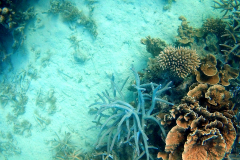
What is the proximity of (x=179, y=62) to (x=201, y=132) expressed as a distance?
5.25 feet

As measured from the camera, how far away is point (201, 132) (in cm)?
262

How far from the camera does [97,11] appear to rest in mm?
6312

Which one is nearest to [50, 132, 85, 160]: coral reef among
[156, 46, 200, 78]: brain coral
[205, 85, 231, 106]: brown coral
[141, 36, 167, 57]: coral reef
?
[156, 46, 200, 78]: brain coral

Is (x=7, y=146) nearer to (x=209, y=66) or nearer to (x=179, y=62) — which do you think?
(x=179, y=62)

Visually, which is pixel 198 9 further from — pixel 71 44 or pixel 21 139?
pixel 21 139

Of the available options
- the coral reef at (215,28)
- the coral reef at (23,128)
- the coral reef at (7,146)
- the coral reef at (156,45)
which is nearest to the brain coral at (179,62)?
the coral reef at (156,45)

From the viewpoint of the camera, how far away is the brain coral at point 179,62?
3.38 m

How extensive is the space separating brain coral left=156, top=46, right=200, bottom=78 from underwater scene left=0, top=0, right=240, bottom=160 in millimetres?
24

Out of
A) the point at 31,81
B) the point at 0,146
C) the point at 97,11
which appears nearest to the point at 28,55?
the point at 31,81

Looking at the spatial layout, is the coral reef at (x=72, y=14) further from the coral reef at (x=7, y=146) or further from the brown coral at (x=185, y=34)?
the coral reef at (x=7, y=146)

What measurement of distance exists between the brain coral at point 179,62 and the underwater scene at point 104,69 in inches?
1.0

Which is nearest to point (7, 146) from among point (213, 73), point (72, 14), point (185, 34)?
point (72, 14)

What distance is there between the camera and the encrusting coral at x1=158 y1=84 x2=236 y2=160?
2650 mm

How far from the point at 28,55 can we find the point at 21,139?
13.1 feet
